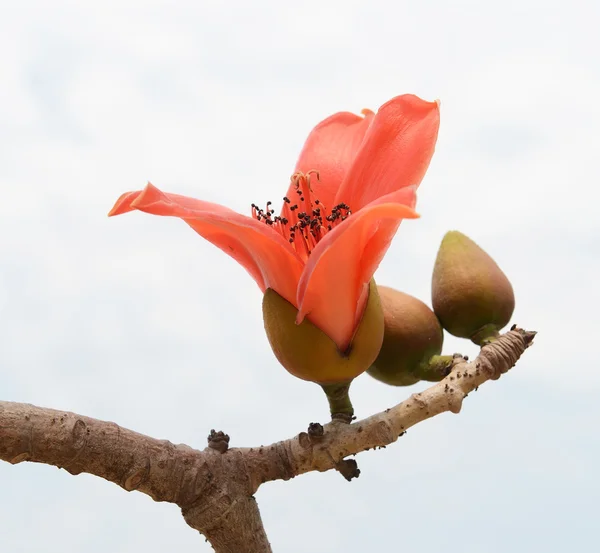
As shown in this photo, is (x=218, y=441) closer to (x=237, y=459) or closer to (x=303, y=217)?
(x=237, y=459)

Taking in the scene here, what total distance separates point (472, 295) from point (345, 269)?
43 centimetres

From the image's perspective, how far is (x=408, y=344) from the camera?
168 cm

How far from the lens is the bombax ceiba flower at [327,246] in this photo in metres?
1.37

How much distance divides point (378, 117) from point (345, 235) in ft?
1.13

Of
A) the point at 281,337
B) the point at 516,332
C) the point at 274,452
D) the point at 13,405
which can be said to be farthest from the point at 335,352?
the point at 13,405

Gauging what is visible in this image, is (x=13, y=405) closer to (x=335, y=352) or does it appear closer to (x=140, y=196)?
(x=140, y=196)

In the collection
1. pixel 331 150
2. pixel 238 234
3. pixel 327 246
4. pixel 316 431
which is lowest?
pixel 316 431

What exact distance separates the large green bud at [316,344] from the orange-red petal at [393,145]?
20cm

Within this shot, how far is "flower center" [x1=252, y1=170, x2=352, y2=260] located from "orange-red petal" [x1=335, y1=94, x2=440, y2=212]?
0.23ft

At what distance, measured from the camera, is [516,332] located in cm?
Answer: 167

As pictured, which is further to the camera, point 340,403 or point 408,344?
point 408,344

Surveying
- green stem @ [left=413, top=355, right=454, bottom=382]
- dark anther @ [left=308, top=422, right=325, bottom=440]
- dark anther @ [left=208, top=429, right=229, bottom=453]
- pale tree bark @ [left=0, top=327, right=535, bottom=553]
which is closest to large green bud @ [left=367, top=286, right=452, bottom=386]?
green stem @ [left=413, top=355, right=454, bottom=382]

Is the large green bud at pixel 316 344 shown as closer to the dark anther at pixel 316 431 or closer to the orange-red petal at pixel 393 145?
the dark anther at pixel 316 431

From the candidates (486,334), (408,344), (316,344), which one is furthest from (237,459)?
(486,334)
